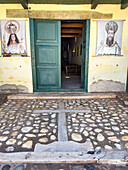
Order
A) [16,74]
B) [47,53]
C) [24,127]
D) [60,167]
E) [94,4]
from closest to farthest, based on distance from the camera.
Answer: [60,167], [24,127], [94,4], [16,74], [47,53]

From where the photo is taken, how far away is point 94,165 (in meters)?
1.53

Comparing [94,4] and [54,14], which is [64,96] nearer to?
[54,14]

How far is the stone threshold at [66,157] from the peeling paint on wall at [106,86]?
9.86ft

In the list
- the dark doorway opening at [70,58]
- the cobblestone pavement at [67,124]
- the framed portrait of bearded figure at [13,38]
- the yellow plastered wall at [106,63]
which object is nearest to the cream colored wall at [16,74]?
the framed portrait of bearded figure at [13,38]

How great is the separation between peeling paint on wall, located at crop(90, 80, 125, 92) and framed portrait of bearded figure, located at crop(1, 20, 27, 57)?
2.77 meters

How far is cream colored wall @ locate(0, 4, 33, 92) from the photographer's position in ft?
14.1

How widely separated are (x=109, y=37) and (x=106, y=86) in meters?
1.75

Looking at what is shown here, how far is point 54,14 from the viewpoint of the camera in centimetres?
408

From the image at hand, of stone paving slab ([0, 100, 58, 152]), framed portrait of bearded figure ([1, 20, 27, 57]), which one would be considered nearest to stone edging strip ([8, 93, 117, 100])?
stone paving slab ([0, 100, 58, 152])

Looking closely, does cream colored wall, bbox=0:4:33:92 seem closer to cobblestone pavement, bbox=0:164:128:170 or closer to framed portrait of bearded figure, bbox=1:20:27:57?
framed portrait of bearded figure, bbox=1:20:27:57

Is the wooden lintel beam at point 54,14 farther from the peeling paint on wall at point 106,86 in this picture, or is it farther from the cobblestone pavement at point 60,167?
the cobblestone pavement at point 60,167

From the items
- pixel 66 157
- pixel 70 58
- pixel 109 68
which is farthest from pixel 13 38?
pixel 70 58

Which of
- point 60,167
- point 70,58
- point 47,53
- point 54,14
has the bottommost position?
point 60,167

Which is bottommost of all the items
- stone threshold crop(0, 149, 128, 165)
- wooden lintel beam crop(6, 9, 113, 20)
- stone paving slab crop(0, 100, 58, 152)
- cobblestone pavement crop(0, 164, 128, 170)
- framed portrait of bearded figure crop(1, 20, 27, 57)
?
Result: cobblestone pavement crop(0, 164, 128, 170)
